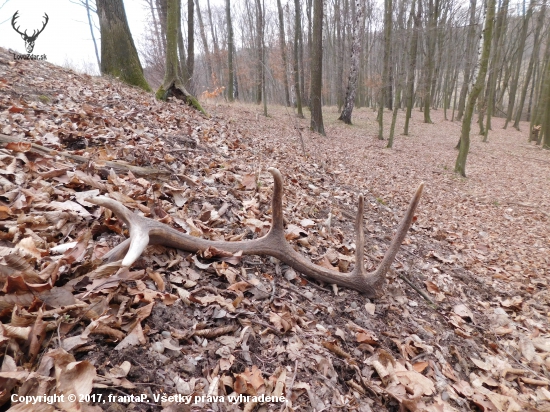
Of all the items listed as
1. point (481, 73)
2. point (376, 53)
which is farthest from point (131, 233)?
point (376, 53)

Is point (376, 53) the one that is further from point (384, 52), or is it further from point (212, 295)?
point (212, 295)

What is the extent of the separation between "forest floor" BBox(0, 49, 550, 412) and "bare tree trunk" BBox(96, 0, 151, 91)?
282 cm

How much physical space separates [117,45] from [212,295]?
8363mm

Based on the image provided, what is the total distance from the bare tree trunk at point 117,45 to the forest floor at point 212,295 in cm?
282

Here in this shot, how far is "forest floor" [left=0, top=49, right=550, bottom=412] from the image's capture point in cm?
149

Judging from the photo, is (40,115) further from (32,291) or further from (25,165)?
(32,291)

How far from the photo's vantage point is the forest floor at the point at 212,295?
1.49 m

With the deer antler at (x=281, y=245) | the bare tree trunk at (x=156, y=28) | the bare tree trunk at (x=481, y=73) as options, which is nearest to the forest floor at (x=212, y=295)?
the deer antler at (x=281, y=245)

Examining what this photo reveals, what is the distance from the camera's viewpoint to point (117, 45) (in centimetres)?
796

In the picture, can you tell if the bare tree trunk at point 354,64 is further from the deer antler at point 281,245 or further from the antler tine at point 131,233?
the antler tine at point 131,233

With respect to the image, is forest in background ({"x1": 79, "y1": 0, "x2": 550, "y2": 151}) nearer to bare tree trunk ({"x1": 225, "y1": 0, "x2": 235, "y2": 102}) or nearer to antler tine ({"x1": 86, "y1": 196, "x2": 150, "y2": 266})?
bare tree trunk ({"x1": 225, "y1": 0, "x2": 235, "y2": 102})

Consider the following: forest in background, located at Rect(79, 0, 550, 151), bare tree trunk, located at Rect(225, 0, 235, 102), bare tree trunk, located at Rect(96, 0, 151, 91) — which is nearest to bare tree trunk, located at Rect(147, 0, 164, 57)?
forest in background, located at Rect(79, 0, 550, 151)

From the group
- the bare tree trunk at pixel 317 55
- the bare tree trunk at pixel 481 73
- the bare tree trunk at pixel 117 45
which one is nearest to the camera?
the bare tree trunk at pixel 117 45

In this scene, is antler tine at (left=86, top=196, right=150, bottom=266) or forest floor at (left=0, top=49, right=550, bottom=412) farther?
antler tine at (left=86, top=196, right=150, bottom=266)
